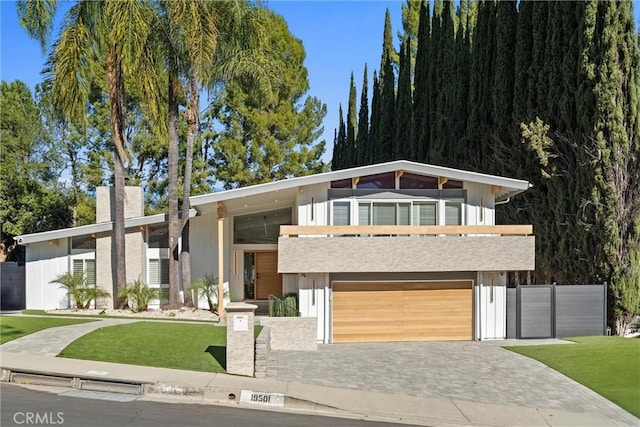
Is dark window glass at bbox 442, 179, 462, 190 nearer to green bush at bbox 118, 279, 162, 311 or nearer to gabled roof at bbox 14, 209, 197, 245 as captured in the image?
gabled roof at bbox 14, 209, 197, 245

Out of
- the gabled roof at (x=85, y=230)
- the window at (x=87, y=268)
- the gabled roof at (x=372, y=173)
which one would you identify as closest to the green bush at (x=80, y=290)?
the window at (x=87, y=268)

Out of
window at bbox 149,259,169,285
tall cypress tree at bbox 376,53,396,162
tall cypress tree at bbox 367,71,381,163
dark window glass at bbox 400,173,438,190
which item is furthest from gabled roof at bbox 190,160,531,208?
tall cypress tree at bbox 367,71,381,163

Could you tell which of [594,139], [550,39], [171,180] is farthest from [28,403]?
[550,39]

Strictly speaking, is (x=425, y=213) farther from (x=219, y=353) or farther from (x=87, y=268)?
(x=87, y=268)

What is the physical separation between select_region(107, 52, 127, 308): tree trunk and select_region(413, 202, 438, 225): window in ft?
34.4

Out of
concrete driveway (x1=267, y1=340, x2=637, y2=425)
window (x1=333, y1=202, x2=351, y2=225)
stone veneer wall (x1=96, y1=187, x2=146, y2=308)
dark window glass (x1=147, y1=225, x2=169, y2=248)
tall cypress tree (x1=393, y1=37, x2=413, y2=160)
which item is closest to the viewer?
concrete driveway (x1=267, y1=340, x2=637, y2=425)

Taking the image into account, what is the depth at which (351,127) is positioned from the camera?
54781mm

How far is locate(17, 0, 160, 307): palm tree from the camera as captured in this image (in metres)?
18.9

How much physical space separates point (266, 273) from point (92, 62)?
10.4 meters

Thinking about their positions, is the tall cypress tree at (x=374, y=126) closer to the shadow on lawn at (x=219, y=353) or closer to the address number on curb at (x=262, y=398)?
the shadow on lawn at (x=219, y=353)

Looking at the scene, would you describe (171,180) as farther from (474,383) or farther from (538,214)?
(538,214)

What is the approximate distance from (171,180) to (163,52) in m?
4.62

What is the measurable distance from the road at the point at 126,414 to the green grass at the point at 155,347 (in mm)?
2388

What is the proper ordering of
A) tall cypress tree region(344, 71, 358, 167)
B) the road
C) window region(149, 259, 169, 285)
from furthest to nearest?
tall cypress tree region(344, 71, 358, 167) → window region(149, 259, 169, 285) → the road
